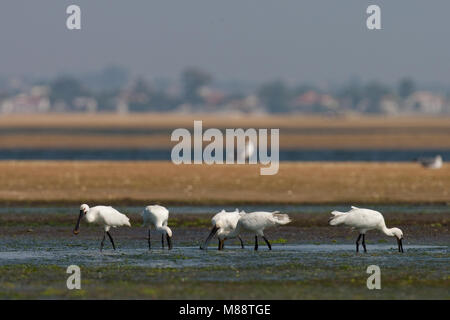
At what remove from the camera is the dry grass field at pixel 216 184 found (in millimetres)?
40688

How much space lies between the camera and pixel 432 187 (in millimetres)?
44344

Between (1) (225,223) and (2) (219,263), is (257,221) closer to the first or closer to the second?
(1) (225,223)

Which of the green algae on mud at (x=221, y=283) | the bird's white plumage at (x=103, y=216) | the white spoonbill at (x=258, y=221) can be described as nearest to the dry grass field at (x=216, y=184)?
the bird's white plumage at (x=103, y=216)

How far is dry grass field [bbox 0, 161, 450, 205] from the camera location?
40688 mm

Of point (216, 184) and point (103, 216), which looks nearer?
point (103, 216)

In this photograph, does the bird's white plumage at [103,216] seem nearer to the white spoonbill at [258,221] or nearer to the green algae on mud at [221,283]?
the white spoonbill at [258,221]

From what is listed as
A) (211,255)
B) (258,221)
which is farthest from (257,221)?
(211,255)

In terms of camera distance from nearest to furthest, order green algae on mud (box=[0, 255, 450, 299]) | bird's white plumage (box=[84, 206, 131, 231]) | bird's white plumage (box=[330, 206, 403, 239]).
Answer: green algae on mud (box=[0, 255, 450, 299]) → bird's white plumage (box=[330, 206, 403, 239]) → bird's white plumage (box=[84, 206, 131, 231])

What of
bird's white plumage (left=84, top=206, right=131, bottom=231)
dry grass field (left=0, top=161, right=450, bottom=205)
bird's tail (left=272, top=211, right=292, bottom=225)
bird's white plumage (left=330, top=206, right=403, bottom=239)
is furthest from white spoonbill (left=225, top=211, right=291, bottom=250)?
dry grass field (left=0, top=161, right=450, bottom=205)

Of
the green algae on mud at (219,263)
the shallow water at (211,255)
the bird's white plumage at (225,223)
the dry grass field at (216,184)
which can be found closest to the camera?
the green algae on mud at (219,263)

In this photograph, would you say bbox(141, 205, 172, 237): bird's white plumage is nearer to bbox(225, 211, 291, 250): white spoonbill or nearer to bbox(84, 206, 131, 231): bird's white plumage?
bbox(84, 206, 131, 231): bird's white plumage

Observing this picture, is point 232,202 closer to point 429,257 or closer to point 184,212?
point 184,212

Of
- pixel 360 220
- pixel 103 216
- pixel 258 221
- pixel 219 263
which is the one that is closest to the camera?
pixel 219 263

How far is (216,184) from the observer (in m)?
45.1
